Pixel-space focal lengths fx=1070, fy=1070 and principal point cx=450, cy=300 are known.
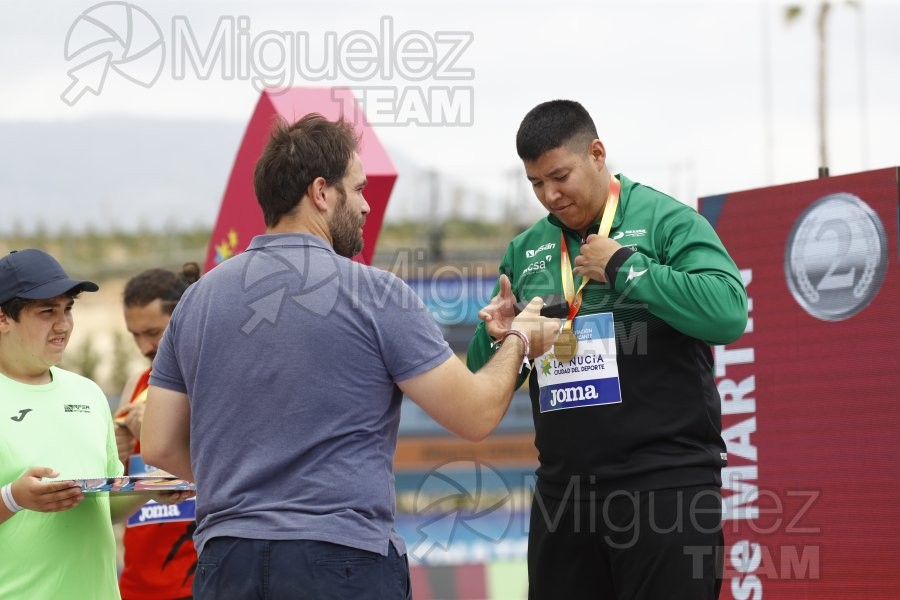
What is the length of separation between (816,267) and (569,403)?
1269 millimetres

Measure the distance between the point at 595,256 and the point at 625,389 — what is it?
403 mm

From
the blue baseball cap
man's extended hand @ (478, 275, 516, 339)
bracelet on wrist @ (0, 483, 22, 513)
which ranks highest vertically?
the blue baseball cap

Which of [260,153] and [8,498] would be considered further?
[260,153]

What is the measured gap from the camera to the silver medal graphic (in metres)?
3.70

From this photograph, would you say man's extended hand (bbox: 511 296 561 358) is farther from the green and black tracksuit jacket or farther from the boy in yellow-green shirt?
the boy in yellow-green shirt

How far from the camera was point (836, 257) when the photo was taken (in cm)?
384

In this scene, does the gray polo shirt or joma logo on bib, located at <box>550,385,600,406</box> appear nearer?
the gray polo shirt

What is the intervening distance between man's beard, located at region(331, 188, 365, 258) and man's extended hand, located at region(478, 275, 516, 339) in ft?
2.15

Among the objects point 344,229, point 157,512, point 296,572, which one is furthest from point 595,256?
point 157,512

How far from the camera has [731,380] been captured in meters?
4.16

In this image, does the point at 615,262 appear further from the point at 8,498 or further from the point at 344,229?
the point at 8,498

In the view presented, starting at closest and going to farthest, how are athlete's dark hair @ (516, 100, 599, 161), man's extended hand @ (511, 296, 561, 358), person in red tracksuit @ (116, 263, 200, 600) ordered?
man's extended hand @ (511, 296, 561, 358) < athlete's dark hair @ (516, 100, 599, 161) < person in red tracksuit @ (116, 263, 200, 600)

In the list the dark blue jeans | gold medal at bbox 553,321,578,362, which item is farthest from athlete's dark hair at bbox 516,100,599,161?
the dark blue jeans

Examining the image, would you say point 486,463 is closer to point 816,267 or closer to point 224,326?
point 816,267
